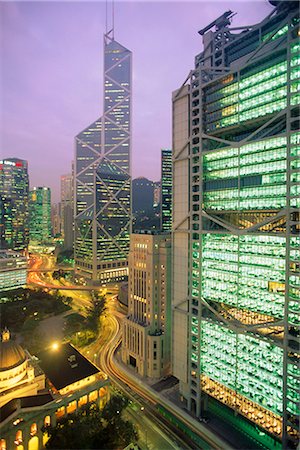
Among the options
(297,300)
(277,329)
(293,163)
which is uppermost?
(293,163)

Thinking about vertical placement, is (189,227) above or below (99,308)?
above

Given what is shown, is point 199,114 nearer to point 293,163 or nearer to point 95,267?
point 293,163

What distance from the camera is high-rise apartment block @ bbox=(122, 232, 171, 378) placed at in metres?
35.9

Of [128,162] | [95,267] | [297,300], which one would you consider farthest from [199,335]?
[128,162]

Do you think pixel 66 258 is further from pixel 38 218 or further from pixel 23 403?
pixel 23 403

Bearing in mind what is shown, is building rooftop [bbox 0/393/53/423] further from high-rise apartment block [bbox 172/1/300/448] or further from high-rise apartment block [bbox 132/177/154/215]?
high-rise apartment block [bbox 132/177/154/215]

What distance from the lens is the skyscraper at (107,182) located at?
82.9 meters

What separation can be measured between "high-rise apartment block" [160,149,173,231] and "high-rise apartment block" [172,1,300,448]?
74938 mm

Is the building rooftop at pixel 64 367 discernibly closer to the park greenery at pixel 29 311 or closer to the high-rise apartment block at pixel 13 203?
the park greenery at pixel 29 311

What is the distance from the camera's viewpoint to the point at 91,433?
2198 centimetres

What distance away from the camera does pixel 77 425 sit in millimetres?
21953

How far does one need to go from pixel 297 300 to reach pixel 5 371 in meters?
28.2

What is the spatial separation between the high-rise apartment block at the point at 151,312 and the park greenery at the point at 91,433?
1108 centimetres

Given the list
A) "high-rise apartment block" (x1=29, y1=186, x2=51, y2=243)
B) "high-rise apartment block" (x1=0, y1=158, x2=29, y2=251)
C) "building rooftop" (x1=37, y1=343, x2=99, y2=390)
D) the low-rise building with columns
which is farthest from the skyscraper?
"high-rise apartment block" (x1=29, y1=186, x2=51, y2=243)
